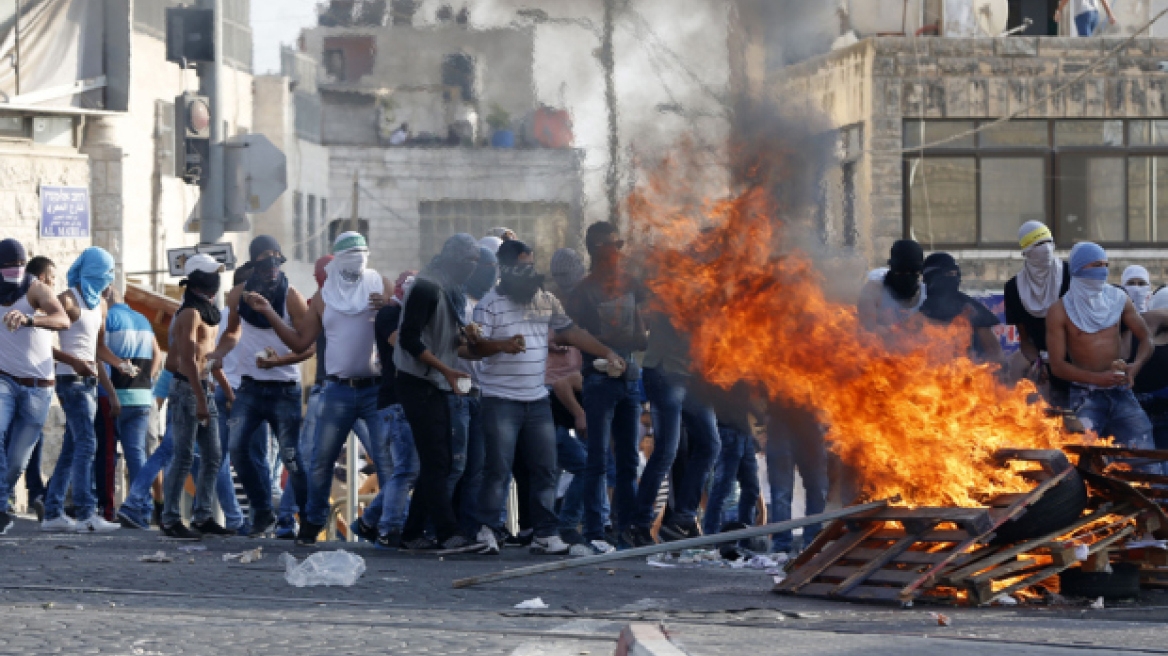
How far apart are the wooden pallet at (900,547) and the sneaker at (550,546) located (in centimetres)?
198

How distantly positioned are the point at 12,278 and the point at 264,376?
2.11m

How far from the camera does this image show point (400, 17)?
395 inches

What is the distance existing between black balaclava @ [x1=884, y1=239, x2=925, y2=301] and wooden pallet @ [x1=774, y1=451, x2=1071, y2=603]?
2.02 m

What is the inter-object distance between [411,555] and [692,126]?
3201 millimetres

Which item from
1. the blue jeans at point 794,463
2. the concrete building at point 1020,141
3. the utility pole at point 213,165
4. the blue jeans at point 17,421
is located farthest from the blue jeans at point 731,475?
the concrete building at point 1020,141

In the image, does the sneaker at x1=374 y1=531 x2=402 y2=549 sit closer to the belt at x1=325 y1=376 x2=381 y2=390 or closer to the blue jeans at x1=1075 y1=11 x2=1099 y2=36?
the belt at x1=325 y1=376 x2=381 y2=390

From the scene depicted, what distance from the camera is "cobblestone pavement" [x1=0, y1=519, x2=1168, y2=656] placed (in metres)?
6.95

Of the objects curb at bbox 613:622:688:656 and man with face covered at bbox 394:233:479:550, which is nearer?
curb at bbox 613:622:688:656

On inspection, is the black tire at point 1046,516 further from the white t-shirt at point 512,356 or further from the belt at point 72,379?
the belt at point 72,379

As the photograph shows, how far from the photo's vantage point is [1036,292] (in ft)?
37.7

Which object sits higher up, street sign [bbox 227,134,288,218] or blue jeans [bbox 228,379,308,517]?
street sign [bbox 227,134,288,218]

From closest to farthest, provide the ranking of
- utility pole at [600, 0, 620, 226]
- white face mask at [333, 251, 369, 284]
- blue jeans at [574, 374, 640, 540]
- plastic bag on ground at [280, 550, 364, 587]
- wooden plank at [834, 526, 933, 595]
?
1. wooden plank at [834, 526, 933, 595]
2. plastic bag on ground at [280, 550, 364, 587]
3. utility pole at [600, 0, 620, 226]
4. blue jeans at [574, 374, 640, 540]
5. white face mask at [333, 251, 369, 284]

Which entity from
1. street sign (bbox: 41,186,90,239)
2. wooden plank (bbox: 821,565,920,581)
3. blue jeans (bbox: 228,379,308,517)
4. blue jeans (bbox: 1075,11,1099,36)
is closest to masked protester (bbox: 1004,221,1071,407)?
wooden plank (bbox: 821,565,920,581)

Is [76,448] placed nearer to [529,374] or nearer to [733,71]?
[529,374]
